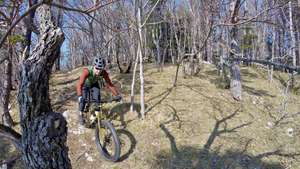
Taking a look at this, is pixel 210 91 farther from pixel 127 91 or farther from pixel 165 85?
pixel 127 91

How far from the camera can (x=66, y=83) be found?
979 centimetres

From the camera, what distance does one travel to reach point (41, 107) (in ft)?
8.82

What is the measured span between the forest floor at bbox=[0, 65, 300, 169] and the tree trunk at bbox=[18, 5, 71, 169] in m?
3.24

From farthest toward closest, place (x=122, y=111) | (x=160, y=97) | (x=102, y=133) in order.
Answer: (x=160, y=97), (x=122, y=111), (x=102, y=133)

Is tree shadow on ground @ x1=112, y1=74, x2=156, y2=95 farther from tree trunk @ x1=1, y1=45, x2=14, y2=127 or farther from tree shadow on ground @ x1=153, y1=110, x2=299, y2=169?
tree trunk @ x1=1, y1=45, x2=14, y2=127

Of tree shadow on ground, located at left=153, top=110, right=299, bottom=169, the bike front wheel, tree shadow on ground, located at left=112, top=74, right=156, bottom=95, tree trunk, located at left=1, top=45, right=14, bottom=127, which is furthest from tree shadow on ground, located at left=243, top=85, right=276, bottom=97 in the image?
tree trunk, located at left=1, top=45, right=14, bottom=127

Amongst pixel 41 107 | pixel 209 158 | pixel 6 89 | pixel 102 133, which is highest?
pixel 41 107

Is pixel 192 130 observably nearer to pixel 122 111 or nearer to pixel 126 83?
pixel 122 111

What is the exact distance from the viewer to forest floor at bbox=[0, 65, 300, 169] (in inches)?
243

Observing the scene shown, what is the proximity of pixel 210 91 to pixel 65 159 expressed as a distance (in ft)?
24.2

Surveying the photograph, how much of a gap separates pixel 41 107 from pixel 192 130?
499 cm

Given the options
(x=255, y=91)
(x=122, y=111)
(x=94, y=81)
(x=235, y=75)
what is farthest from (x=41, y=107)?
(x=255, y=91)

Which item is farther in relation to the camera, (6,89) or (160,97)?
(160,97)

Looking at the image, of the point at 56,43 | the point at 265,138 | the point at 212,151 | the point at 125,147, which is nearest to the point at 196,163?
the point at 212,151
